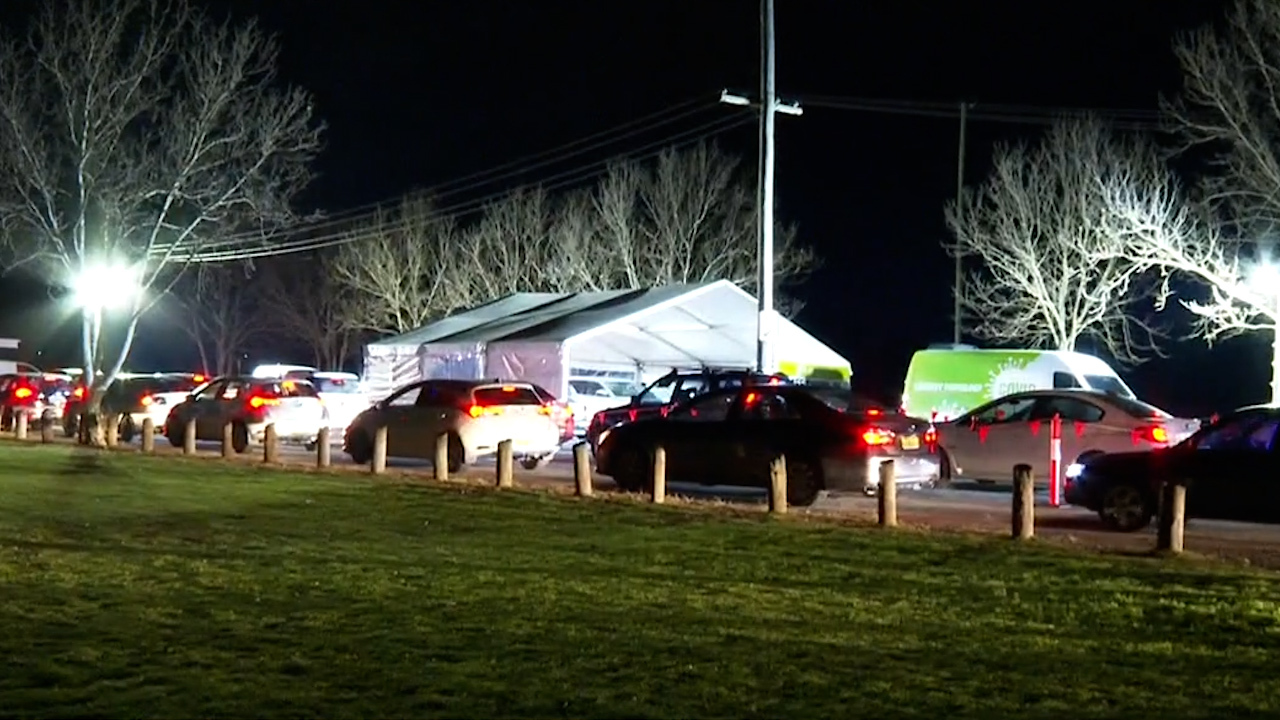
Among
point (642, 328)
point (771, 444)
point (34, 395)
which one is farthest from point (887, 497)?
point (34, 395)

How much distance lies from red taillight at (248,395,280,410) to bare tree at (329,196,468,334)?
Answer: 89.9 feet

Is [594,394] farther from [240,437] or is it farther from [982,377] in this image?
[240,437]

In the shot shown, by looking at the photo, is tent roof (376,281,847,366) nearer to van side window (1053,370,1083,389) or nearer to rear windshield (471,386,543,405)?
van side window (1053,370,1083,389)

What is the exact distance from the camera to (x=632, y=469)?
2002 cm

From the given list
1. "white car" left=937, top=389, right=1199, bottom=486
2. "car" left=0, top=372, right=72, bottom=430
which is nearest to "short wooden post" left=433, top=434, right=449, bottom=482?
"white car" left=937, top=389, right=1199, bottom=486

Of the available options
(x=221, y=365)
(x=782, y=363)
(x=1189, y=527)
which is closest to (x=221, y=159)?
(x=782, y=363)

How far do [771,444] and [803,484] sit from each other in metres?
0.71

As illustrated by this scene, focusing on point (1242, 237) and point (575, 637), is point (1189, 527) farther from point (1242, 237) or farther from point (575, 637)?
point (1242, 237)

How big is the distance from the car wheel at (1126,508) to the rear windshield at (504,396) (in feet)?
32.1

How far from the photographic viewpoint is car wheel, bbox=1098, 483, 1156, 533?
1590cm

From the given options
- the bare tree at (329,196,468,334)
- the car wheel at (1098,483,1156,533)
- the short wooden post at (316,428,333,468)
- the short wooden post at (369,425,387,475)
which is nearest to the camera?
the car wheel at (1098,483,1156,533)

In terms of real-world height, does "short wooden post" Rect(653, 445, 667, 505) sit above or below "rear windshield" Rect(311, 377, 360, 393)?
below

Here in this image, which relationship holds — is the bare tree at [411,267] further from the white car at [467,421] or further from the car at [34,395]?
the white car at [467,421]

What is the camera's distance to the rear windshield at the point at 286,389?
90.6ft
